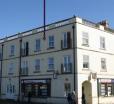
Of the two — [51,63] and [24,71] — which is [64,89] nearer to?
[51,63]

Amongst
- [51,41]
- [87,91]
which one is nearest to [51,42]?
[51,41]

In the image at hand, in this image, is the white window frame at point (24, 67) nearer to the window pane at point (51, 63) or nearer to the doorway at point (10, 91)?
the doorway at point (10, 91)

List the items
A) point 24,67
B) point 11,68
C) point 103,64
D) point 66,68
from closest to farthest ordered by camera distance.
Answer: point 66,68, point 103,64, point 24,67, point 11,68

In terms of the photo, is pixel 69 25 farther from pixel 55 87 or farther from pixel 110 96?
pixel 110 96

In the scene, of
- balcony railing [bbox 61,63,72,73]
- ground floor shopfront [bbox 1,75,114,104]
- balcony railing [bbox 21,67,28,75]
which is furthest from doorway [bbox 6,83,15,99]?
balcony railing [bbox 61,63,72,73]

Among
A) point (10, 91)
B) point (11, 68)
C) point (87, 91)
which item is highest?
point (11, 68)

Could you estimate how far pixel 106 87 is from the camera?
3784cm

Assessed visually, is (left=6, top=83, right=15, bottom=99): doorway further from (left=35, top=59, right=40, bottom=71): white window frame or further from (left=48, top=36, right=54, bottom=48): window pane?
(left=48, top=36, right=54, bottom=48): window pane

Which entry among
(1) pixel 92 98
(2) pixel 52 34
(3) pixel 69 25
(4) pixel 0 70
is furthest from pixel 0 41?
(1) pixel 92 98

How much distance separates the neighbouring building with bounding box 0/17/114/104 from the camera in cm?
3462

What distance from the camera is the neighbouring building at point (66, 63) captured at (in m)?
34.6

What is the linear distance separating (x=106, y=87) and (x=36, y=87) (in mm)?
9106

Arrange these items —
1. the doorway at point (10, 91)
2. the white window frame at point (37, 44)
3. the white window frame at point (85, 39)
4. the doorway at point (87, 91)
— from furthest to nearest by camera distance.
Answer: the doorway at point (10, 91) → the white window frame at point (37, 44) → the white window frame at point (85, 39) → the doorway at point (87, 91)

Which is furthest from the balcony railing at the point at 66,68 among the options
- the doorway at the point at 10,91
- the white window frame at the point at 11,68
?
the white window frame at the point at 11,68
